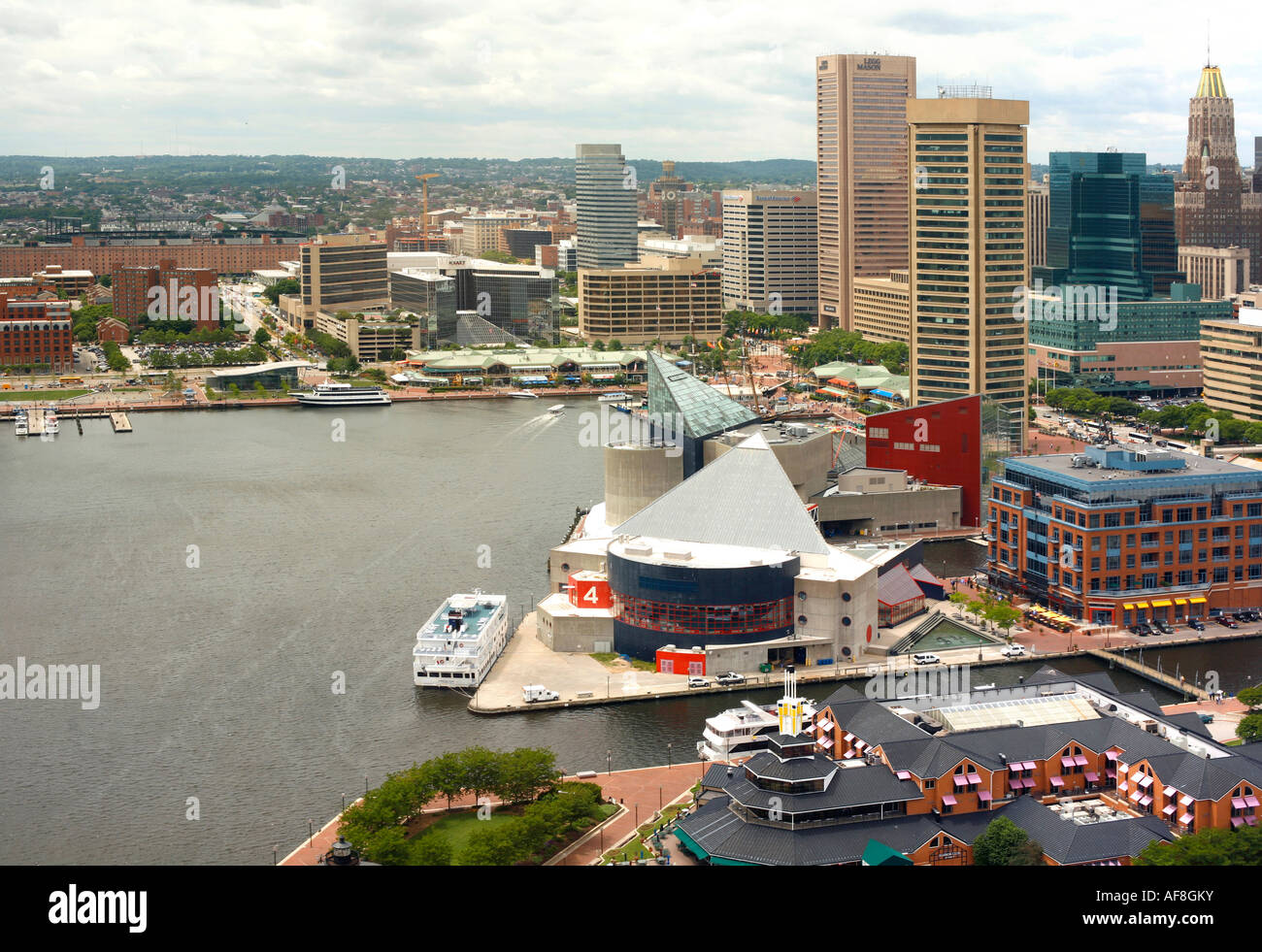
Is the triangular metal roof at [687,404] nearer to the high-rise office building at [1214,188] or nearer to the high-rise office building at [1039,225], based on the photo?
the high-rise office building at [1214,188]

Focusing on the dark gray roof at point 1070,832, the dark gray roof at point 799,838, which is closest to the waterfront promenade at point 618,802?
the dark gray roof at point 799,838

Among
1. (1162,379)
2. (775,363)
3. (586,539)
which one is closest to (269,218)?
(775,363)

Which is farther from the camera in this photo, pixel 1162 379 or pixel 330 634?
pixel 1162 379

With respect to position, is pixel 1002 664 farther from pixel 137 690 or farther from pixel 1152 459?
pixel 137 690

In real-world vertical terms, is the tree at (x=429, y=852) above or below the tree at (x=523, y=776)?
below

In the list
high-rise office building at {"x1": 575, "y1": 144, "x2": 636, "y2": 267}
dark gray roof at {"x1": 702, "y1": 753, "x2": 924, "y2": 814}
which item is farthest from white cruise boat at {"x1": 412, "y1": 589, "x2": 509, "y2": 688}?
high-rise office building at {"x1": 575, "y1": 144, "x2": 636, "y2": 267}

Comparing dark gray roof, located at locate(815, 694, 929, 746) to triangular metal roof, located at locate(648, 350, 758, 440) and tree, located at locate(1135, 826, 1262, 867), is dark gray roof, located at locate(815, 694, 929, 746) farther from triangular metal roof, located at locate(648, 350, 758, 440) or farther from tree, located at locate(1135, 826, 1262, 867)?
triangular metal roof, located at locate(648, 350, 758, 440)
